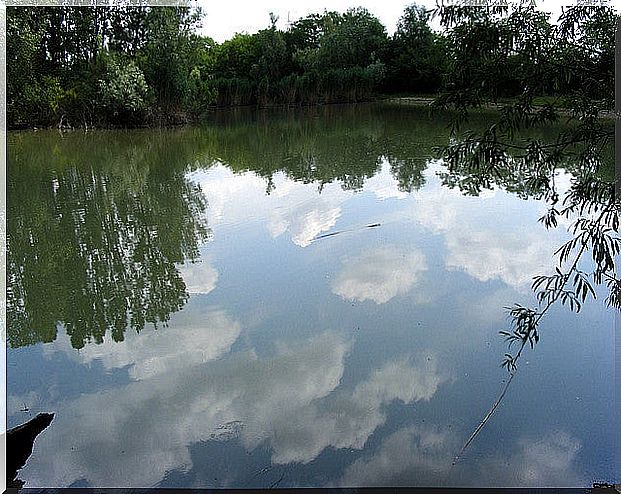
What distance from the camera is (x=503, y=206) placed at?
717cm

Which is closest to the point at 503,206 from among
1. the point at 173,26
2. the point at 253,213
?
the point at 253,213

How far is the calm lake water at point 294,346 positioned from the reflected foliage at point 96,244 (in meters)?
0.03

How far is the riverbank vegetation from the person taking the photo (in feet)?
7.30

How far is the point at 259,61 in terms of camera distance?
2639 cm

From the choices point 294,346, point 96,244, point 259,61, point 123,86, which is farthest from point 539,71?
point 259,61

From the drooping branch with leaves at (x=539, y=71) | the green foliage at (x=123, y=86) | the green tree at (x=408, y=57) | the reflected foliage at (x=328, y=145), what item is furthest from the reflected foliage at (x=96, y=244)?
the green tree at (x=408, y=57)

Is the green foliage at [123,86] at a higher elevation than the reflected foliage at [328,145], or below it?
higher

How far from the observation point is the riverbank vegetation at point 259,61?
222 centimetres

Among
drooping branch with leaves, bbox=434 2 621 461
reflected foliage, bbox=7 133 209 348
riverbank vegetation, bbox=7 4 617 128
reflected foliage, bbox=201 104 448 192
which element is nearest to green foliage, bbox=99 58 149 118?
riverbank vegetation, bbox=7 4 617 128

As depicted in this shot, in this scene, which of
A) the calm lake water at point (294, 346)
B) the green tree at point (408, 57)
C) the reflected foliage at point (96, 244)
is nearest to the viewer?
the calm lake water at point (294, 346)

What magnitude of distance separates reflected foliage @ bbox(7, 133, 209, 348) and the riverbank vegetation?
7.78ft

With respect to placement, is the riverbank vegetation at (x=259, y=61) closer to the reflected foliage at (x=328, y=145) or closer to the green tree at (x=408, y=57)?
the green tree at (x=408, y=57)

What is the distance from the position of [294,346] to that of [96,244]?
2703mm

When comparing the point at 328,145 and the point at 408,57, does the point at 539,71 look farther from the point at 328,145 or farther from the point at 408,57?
the point at 408,57
